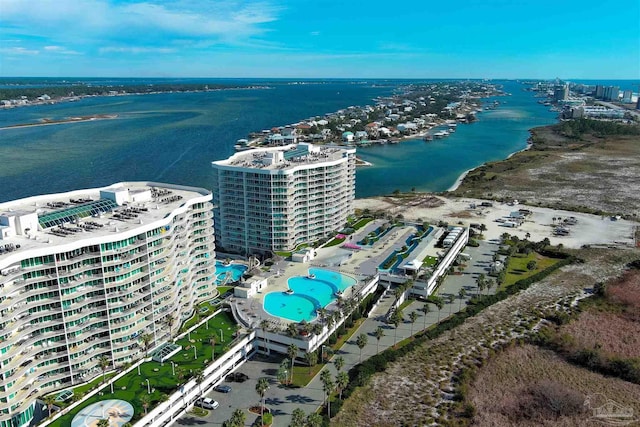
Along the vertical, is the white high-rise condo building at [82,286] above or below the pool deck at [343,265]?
above

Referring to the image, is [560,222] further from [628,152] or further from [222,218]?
[628,152]

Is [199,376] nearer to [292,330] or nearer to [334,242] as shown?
[292,330]

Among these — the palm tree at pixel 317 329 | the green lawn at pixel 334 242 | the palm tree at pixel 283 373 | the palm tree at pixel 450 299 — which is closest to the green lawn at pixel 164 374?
the palm tree at pixel 283 373

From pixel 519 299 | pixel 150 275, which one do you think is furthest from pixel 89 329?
pixel 519 299

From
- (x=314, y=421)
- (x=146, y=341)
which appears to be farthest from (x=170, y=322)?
(x=314, y=421)

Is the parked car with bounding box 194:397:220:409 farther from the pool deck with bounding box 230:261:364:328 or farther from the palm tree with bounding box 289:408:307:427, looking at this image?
the pool deck with bounding box 230:261:364:328

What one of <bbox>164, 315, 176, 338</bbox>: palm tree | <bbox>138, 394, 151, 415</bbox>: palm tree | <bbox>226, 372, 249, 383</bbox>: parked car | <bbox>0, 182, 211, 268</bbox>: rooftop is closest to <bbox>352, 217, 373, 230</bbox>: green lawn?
<bbox>0, 182, 211, 268</bbox>: rooftop

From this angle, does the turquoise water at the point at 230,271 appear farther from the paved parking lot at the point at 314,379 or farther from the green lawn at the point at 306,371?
the green lawn at the point at 306,371

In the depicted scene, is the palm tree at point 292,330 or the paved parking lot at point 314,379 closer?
the paved parking lot at point 314,379
